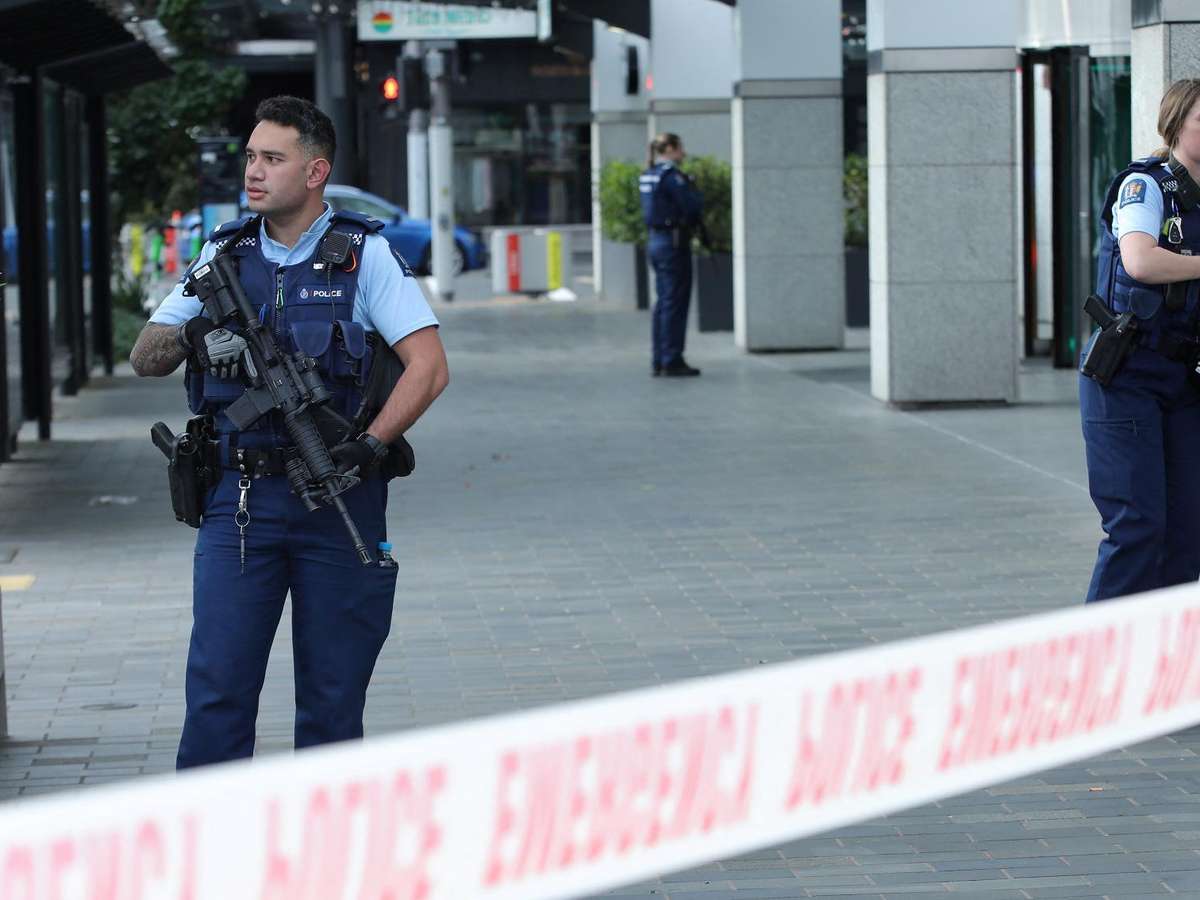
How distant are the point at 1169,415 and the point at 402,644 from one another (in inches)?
112

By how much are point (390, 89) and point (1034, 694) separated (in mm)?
26303

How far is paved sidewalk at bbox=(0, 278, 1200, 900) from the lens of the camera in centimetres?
530

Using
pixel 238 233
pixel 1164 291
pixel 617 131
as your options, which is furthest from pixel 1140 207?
pixel 617 131

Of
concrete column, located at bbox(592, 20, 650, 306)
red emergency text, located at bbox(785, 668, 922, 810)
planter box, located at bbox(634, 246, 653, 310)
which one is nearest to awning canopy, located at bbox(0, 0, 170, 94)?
red emergency text, located at bbox(785, 668, 922, 810)

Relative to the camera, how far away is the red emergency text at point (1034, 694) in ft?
11.2

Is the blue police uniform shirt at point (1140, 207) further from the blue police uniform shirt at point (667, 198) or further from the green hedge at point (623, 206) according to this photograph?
the green hedge at point (623, 206)

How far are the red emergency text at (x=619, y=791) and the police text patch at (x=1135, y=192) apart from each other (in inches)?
131

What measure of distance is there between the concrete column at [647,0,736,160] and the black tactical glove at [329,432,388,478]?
A: 64.6 ft

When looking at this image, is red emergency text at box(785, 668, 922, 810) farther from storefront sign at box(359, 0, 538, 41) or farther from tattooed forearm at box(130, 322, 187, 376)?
storefront sign at box(359, 0, 538, 41)

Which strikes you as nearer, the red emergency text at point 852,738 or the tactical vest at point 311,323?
the red emergency text at point 852,738

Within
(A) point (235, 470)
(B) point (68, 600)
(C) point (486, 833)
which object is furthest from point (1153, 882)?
(B) point (68, 600)

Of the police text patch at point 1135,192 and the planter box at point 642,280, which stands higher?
the police text patch at point 1135,192

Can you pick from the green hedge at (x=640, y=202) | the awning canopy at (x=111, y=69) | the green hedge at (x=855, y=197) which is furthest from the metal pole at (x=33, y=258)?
the green hedge at (x=855, y=197)

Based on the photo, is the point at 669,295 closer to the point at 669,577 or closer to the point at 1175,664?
the point at 669,577
